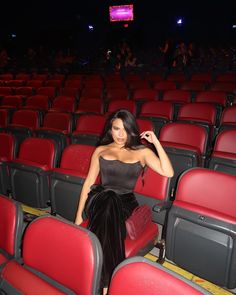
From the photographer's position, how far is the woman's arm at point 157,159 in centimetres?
198

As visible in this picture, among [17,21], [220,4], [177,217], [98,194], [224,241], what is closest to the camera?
[224,241]

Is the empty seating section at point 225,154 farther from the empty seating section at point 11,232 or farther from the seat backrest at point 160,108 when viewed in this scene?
the empty seating section at point 11,232

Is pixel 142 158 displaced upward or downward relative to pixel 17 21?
downward

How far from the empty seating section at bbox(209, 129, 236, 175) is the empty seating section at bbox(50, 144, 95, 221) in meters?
1.08

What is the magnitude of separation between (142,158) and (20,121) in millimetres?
2890

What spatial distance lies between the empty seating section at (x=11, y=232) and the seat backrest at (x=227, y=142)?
189cm

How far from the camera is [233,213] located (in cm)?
174

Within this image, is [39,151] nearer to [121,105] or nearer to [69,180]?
[69,180]

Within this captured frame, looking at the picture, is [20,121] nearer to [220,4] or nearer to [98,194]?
[98,194]

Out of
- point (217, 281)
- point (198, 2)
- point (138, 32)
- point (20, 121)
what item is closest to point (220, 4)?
point (198, 2)

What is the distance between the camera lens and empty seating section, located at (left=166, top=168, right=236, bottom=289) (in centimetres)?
155

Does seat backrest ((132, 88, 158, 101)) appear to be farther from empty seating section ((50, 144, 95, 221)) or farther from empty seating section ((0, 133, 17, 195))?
empty seating section ((50, 144, 95, 221))

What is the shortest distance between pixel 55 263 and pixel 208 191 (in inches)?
42.0

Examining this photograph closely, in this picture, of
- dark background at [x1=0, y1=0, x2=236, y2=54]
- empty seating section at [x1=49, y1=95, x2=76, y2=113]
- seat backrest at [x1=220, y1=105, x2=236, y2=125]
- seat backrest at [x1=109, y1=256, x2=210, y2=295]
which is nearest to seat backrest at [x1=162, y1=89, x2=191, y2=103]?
seat backrest at [x1=220, y1=105, x2=236, y2=125]
